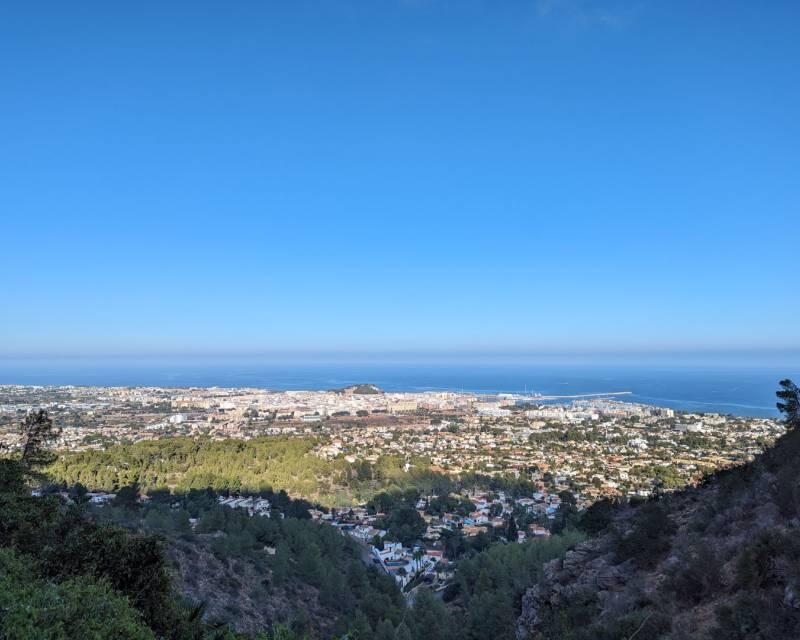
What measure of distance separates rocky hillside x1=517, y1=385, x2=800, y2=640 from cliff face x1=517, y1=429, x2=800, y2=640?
0.01m

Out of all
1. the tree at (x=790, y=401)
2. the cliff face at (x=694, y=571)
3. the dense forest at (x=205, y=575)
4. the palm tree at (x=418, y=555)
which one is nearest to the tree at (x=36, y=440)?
the dense forest at (x=205, y=575)

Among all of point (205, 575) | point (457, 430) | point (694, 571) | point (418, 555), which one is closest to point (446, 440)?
point (457, 430)

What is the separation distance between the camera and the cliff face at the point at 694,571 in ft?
15.5

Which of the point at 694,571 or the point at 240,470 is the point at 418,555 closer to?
the point at 240,470

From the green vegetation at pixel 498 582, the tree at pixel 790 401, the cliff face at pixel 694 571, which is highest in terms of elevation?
the tree at pixel 790 401

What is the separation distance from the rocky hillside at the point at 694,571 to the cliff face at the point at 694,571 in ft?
0.04

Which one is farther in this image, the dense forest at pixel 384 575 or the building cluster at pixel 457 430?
the building cluster at pixel 457 430

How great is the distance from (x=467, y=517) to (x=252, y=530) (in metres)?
13.7

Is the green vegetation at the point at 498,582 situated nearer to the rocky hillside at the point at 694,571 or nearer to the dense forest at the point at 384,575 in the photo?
the dense forest at the point at 384,575

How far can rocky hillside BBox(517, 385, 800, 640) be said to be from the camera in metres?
4.73

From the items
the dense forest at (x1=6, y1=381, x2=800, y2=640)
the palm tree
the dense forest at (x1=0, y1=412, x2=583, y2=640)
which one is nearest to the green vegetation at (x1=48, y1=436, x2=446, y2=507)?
the dense forest at (x1=0, y1=412, x2=583, y2=640)

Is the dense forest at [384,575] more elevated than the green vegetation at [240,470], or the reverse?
the dense forest at [384,575]

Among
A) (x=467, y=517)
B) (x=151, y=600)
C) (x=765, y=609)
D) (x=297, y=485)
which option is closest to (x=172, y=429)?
(x=297, y=485)

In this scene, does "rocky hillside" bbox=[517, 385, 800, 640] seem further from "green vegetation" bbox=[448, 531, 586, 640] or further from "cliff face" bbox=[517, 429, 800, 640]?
"green vegetation" bbox=[448, 531, 586, 640]
